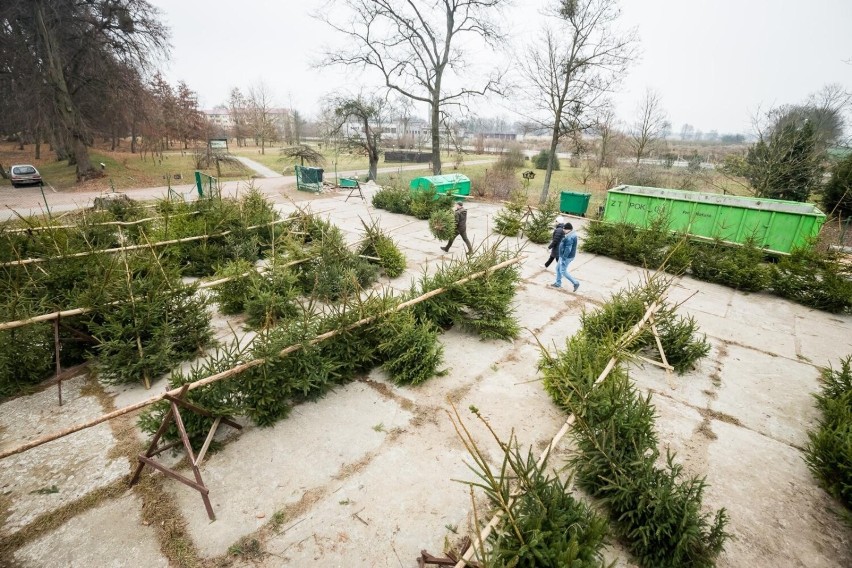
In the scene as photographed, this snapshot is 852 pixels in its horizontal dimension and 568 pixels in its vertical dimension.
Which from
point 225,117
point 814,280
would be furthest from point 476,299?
point 225,117

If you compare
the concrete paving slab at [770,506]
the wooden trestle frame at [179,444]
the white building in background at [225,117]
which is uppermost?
the white building in background at [225,117]

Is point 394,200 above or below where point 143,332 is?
above

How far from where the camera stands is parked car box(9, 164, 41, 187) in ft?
75.4

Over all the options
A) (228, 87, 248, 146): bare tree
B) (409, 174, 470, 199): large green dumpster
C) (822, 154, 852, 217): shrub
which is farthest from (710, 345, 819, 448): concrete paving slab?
(228, 87, 248, 146): bare tree

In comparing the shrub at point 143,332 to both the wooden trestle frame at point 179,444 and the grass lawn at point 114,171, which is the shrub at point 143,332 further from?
the grass lawn at point 114,171

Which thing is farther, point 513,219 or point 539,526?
point 513,219

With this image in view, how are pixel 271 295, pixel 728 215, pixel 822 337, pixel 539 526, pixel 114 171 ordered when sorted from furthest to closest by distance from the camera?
pixel 114 171, pixel 728 215, pixel 822 337, pixel 271 295, pixel 539 526

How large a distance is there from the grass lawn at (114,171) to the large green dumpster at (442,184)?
16664 mm

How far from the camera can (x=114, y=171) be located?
28.7 meters

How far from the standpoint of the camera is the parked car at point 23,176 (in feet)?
75.4

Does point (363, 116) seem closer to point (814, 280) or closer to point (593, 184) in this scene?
point (593, 184)

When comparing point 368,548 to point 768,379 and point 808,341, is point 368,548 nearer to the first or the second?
point 768,379

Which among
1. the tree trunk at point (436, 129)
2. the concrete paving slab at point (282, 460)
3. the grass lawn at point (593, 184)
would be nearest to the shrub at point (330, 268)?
the concrete paving slab at point (282, 460)

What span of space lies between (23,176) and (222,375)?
1201 inches
